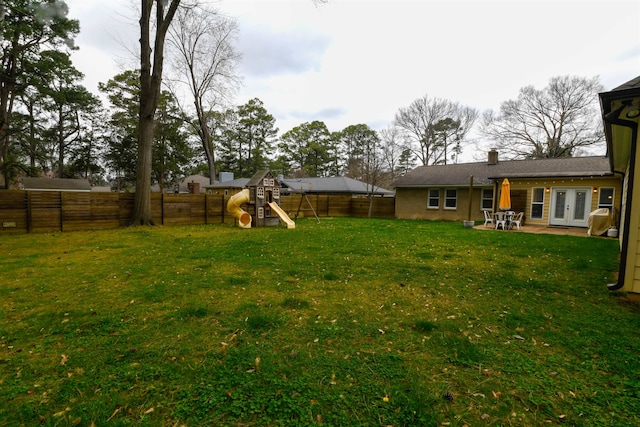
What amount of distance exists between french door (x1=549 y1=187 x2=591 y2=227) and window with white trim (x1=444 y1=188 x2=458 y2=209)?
16.3 feet

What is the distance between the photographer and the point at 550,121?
2706cm

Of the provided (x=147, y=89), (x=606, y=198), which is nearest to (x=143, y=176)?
(x=147, y=89)

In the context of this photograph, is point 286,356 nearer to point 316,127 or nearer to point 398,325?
point 398,325

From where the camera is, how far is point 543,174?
44.8 feet

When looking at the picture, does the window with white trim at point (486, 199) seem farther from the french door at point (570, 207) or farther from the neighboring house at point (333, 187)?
the neighboring house at point (333, 187)

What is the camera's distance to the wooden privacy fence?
391 inches

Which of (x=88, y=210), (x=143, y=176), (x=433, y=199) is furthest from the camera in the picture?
(x=433, y=199)

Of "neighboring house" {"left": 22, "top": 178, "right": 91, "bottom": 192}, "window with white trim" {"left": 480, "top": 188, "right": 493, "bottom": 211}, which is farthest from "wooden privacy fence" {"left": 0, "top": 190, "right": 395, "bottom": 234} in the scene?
"neighboring house" {"left": 22, "top": 178, "right": 91, "bottom": 192}

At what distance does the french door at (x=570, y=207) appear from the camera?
505 inches

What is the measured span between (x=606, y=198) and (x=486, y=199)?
5225 mm

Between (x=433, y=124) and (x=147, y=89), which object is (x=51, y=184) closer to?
(x=147, y=89)

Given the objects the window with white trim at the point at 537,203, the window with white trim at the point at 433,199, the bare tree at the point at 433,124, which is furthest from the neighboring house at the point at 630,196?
the bare tree at the point at 433,124

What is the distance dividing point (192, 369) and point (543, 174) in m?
16.4

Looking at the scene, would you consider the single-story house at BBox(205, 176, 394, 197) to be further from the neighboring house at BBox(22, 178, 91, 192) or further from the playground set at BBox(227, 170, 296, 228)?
the neighboring house at BBox(22, 178, 91, 192)
